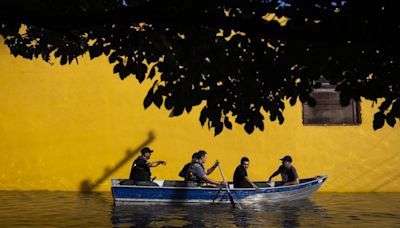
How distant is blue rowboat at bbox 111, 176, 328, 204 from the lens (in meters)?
10.3

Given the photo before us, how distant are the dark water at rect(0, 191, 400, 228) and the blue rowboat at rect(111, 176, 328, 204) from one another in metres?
0.20

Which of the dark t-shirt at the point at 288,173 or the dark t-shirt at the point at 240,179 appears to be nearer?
the dark t-shirt at the point at 240,179

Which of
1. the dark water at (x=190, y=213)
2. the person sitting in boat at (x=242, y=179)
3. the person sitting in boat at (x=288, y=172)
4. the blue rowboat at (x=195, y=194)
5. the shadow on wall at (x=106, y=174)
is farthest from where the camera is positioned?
the shadow on wall at (x=106, y=174)

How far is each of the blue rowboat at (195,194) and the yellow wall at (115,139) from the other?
5.79ft

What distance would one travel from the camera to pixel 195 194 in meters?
10.6

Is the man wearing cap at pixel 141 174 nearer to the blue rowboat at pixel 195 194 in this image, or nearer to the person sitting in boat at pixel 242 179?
the blue rowboat at pixel 195 194

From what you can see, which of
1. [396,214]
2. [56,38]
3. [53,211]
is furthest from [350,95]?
[53,211]

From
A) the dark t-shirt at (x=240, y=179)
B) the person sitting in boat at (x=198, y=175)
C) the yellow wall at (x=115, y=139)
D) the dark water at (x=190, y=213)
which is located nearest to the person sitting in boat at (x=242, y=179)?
the dark t-shirt at (x=240, y=179)

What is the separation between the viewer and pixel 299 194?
37.9 ft

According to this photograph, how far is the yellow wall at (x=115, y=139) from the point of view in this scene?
41.9ft

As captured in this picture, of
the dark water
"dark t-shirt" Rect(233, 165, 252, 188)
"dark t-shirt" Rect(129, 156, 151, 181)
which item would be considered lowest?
the dark water

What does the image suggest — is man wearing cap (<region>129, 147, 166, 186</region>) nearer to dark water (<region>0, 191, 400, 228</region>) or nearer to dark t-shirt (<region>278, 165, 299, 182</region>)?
dark water (<region>0, 191, 400, 228</region>)

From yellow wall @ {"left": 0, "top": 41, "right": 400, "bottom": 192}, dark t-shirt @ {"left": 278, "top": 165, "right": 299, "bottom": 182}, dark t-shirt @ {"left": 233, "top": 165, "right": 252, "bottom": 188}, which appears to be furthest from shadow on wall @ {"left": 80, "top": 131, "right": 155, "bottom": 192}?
dark t-shirt @ {"left": 278, "top": 165, "right": 299, "bottom": 182}

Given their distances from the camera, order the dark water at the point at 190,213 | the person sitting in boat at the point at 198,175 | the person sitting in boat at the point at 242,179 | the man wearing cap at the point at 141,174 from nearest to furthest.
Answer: the dark water at the point at 190,213 → the man wearing cap at the point at 141,174 → the person sitting in boat at the point at 198,175 → the person sitting in boat at the point at 242,179
